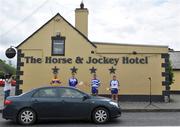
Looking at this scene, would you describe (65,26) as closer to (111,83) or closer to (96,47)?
(96,47)

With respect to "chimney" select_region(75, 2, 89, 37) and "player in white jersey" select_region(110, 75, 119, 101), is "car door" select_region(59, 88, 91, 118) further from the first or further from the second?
"chimney" select_region(75, 2, 89, 37)

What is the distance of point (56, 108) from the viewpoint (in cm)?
1288

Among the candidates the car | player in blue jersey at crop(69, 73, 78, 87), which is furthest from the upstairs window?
the car

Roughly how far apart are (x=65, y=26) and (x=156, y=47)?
5407 mm

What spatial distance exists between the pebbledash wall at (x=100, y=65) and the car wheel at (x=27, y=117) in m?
8.52

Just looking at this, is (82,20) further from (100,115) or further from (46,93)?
(100,115)

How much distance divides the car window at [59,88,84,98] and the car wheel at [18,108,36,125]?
1207 millimetres

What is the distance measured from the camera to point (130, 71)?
21344 millimetres

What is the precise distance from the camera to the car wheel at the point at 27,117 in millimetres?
12742

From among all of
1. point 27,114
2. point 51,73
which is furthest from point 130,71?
point 27,114

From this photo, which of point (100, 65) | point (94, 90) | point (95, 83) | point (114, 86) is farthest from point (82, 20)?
point (114, 86)

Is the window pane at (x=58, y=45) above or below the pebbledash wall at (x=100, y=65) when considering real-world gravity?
above

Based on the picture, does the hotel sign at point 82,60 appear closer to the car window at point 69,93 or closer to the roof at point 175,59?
the car window at point 69,93

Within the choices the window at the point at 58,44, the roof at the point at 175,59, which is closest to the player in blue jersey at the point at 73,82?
the window at the point at 58,44
